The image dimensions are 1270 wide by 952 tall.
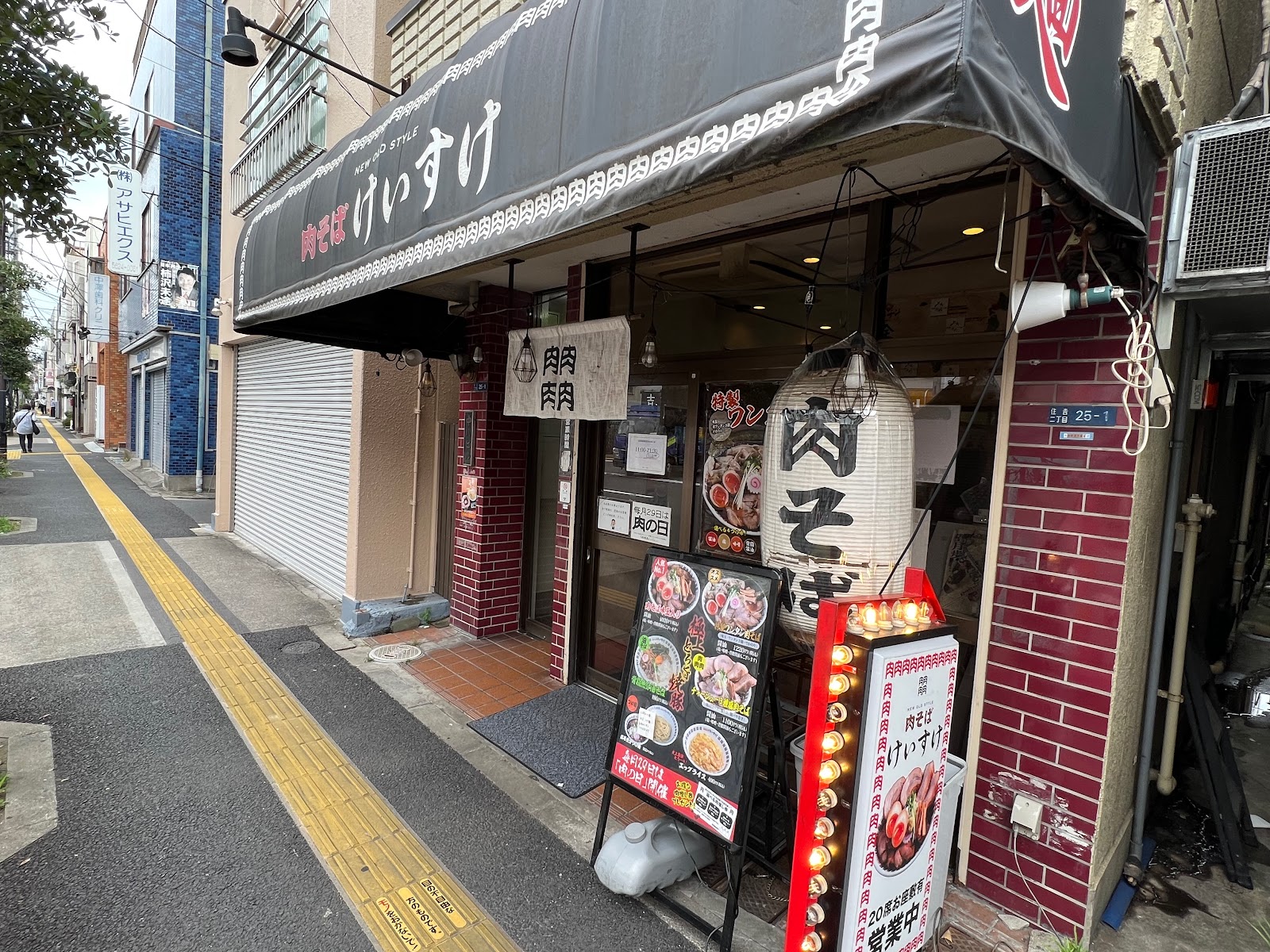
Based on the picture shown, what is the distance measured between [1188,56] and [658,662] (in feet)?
11.9

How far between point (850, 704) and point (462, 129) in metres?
3.35

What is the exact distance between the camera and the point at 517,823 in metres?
3.57

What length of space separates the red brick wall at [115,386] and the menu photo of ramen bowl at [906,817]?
106 ft

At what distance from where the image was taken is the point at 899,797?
2.41 meters

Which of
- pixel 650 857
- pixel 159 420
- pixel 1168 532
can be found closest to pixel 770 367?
pixel 1168 532

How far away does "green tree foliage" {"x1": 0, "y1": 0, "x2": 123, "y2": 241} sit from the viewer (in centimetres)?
342

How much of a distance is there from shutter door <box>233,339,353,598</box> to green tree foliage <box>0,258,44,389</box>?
6633 millimetres

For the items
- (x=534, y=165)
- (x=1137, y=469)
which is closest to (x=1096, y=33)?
(x=1137, y=469)

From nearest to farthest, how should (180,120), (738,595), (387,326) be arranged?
(738,595), (387,326), (180,120)

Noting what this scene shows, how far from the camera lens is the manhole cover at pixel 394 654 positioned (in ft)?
19.2

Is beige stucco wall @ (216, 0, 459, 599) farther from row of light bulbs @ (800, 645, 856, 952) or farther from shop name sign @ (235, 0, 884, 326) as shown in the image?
row of light bulbs @ (800, 645, 856, 952)

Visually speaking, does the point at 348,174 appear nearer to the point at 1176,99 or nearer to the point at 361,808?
the point at 361,808

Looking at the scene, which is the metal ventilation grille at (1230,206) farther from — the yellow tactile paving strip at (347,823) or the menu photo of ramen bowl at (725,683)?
the yellow tactile paving strip at (347,823)

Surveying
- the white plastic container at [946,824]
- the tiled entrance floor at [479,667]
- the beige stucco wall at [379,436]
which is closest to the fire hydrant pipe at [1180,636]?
the white plastic container at [946,824]
